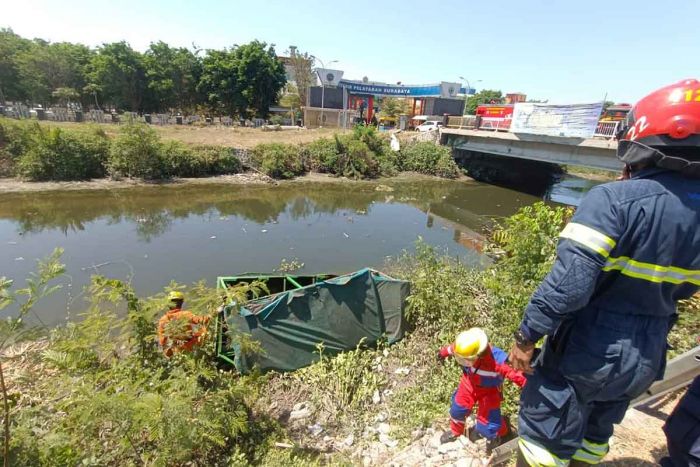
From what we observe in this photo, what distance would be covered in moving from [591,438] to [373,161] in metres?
22.1

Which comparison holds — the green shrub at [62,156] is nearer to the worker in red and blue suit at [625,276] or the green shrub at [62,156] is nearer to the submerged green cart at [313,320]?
the submerged green cart at [313,320]

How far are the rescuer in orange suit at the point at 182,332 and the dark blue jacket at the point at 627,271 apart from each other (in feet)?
10.3

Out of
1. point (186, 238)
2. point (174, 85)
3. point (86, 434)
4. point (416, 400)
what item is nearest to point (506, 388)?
point (416, 400)

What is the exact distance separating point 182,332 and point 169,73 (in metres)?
37.4

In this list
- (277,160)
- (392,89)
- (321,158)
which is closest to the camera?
(277,160)

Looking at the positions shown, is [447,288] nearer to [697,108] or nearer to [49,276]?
[697,108]

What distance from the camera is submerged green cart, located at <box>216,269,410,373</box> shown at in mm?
4645

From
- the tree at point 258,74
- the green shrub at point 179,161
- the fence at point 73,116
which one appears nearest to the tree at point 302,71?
the tree at point 258,74

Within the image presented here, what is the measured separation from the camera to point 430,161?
80.3 feet

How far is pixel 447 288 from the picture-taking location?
535 cm

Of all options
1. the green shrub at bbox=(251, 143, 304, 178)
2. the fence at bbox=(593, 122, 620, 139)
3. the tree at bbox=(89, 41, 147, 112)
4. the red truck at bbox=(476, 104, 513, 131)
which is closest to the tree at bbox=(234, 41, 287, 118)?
the tree at bbox=(89, 41, 147, 112)

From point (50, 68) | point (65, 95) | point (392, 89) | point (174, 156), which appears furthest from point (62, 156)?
point (392, 89)

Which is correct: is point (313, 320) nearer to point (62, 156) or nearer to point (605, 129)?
point (605, 129)

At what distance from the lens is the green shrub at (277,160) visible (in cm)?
1981
